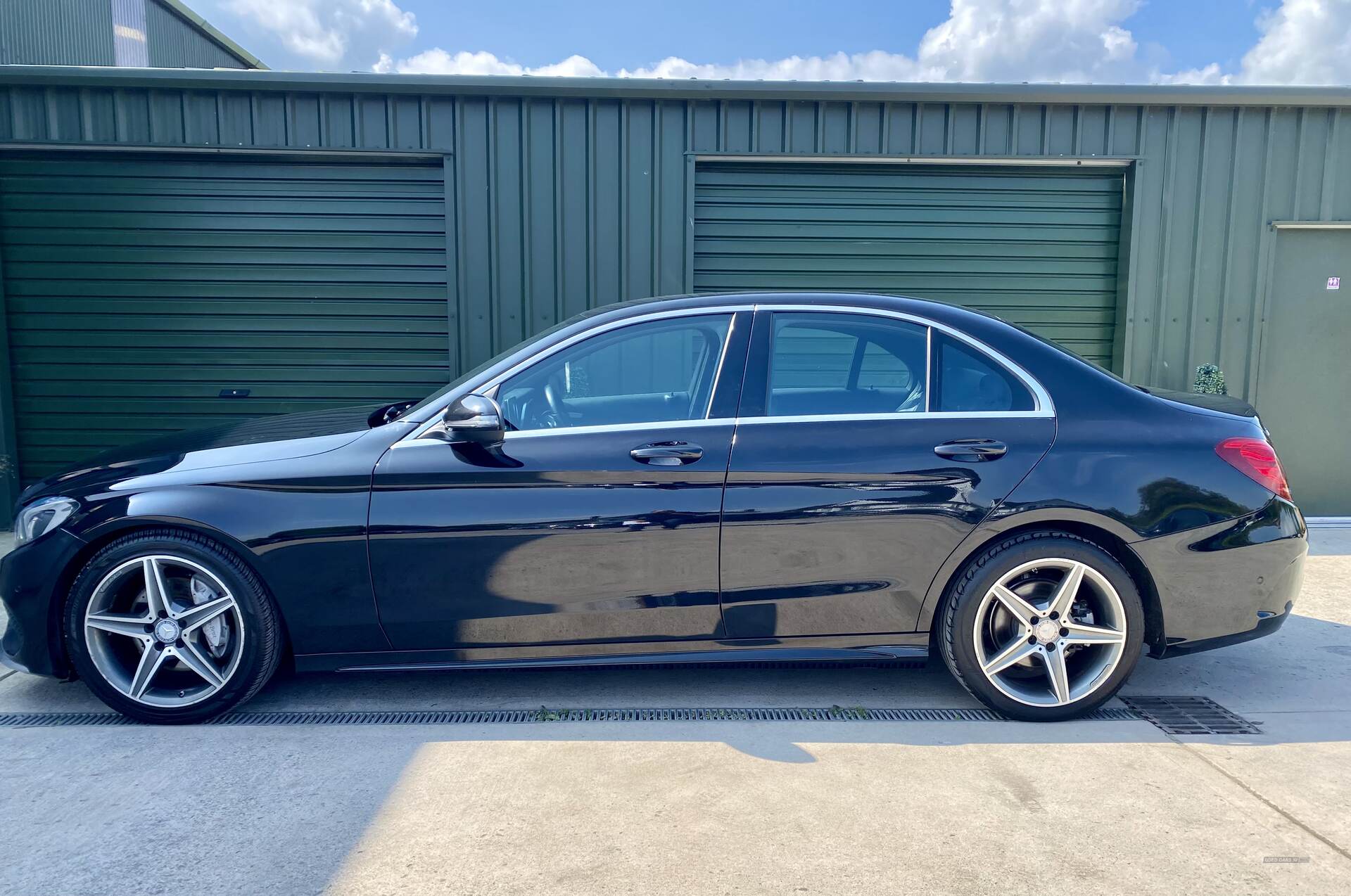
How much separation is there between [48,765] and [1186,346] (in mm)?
7494

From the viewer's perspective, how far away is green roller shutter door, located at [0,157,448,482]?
6828 millimetres

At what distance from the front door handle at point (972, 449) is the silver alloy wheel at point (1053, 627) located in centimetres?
44

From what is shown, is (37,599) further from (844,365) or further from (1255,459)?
(1255,459)

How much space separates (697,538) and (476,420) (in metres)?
0.93

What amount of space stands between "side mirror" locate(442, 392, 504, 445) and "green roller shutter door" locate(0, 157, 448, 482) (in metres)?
3.71

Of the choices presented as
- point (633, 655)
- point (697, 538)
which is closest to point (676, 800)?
point (633, 655)

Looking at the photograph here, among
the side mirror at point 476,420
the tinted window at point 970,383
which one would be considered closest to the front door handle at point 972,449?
the tinted window at point 970,383

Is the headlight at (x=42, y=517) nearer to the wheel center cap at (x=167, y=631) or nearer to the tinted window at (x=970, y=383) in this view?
the wheel center cap at (x=167, y=631)

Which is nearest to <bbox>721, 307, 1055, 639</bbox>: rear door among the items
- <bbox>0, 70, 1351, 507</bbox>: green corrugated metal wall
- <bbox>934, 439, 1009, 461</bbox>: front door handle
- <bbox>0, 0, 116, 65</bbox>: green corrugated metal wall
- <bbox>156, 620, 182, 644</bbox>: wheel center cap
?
<bbox>934, 439, 1009, 461</bbox>: front door handle

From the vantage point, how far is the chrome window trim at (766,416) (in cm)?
355

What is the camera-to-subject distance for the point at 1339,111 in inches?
273

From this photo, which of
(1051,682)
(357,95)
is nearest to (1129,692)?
(1051,682)

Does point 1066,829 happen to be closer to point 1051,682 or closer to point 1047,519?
point 1051,682

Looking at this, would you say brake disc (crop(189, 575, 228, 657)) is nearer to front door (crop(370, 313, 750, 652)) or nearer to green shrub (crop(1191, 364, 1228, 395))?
front door (crop(370, 313, 750, 652))
